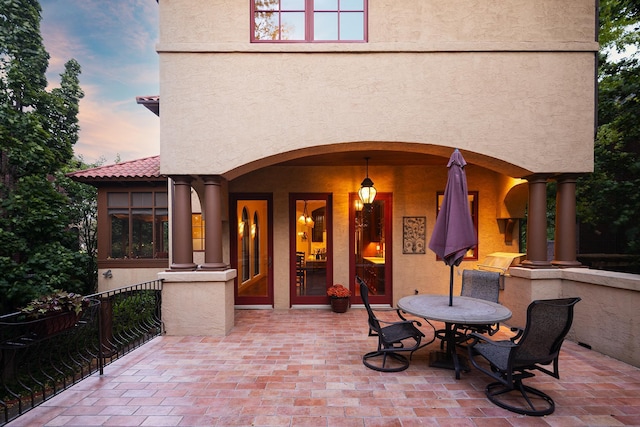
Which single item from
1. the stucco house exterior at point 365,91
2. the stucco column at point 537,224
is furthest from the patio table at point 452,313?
the stucco house exterior at point 365,91

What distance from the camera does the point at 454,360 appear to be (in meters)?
3.54

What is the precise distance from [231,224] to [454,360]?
17.4ft

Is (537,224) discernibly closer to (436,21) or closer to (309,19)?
(436,21)

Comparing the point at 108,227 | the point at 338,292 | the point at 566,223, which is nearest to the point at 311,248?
the point at 338,292

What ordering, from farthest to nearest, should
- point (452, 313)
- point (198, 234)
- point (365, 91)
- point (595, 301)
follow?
1. point (198, 234)
2. point (365, 91)
3. point (595, 301)
4. point (452, 313)

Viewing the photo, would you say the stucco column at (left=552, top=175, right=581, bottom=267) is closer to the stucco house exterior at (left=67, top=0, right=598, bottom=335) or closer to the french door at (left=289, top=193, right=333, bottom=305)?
the stucco house exterior at (left=67, top=0, right=598, bottom=335)

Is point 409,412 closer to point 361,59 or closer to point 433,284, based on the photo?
point 433,284

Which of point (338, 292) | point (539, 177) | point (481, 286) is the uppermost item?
point (539, 177)

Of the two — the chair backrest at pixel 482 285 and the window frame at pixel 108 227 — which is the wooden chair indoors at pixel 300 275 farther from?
the window frame at pixel 108 227

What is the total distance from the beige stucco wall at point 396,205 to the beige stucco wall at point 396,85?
200 cm

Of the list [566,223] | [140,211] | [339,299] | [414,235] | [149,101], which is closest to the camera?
[566,223]

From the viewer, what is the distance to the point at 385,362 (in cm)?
379

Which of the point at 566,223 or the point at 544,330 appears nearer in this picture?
the point at 544,330

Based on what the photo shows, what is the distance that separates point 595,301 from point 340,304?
4269 millimetres
